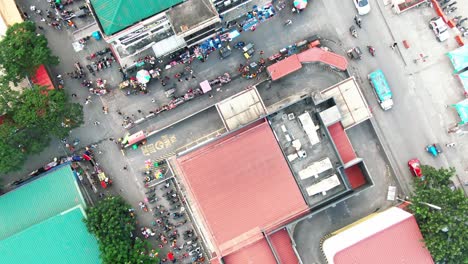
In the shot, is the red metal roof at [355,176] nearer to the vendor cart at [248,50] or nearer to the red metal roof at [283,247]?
the red metal roof at [283,247]

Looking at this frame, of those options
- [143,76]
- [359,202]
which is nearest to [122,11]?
[143,76]

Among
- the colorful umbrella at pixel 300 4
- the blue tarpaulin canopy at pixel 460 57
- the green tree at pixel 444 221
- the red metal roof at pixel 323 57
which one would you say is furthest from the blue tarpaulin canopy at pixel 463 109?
the colorful umbrella at pixel 300 4

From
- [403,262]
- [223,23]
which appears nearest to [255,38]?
[223,23]

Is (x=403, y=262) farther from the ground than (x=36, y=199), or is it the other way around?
(x=36, y=199)

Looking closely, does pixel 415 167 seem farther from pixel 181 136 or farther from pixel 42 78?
pixel 42 78

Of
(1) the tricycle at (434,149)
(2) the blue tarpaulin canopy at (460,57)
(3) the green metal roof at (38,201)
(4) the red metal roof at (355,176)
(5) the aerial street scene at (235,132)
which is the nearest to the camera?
(5) the aerial street scene at (235,132)

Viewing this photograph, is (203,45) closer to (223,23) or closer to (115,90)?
(223,23)

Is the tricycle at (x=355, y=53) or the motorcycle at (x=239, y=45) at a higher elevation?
the motorcycle at (x=239, y=45)
